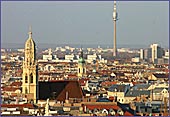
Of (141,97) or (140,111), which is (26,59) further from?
(141,97)

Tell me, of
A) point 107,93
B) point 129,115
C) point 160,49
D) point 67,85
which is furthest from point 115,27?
point 129,115

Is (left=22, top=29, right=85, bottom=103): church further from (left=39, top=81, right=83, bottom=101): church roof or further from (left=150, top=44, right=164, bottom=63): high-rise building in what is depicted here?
(left=150, top=44, right=164, bottom=63): high-rise building

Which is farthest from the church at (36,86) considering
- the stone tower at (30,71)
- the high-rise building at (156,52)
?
the high-rise building at (156,52)

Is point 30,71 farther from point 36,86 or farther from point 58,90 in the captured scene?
point 58,90

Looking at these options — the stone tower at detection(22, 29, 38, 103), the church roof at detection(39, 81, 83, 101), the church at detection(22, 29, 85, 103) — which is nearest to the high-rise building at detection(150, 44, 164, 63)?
the church roof at detection(39, 81, 83, 101)

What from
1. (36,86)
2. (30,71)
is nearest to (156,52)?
(36,86)

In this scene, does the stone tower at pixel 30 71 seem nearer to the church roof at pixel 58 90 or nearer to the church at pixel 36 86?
the church at pixel 36 86

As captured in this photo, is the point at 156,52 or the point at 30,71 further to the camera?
the point at 156,52

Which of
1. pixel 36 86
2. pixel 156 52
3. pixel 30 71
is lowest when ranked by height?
pixel 36 86
